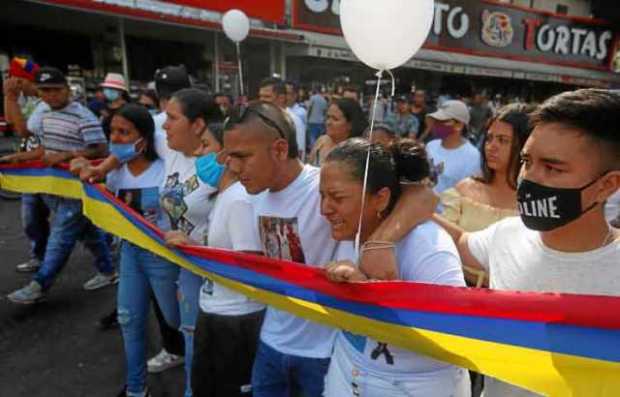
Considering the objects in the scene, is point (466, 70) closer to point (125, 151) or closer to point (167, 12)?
point (167, 12)

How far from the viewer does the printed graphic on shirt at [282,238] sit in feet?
5.98

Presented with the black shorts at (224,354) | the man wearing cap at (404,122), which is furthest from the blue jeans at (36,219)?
the man wearing cap at (404,122)

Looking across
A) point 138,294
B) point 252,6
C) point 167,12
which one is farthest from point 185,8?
point 138,294

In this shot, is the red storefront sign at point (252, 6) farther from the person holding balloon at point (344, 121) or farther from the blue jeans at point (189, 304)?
the blue jeans at point (189, 304)

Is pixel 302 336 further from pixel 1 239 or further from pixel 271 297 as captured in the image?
pixel 1 239

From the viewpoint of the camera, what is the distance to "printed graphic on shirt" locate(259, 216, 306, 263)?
1824mm

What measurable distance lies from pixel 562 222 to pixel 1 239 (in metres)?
6.00

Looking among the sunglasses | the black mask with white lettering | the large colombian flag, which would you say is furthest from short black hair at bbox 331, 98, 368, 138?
the black mask with white lettering

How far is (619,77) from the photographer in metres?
21.4

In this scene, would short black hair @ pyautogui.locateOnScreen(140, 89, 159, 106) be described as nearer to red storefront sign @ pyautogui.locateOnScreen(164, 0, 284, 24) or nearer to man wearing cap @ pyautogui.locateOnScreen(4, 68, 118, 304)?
man wearing cap @ pyautogui.locateOnScreen(4, 68, 118, 304)

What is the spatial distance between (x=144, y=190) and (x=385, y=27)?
5.70 feet

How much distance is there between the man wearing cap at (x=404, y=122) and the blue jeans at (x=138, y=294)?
19.5ft

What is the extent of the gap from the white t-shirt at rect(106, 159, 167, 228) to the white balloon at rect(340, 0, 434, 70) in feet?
4.86

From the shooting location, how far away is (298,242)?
1822 millimetres
